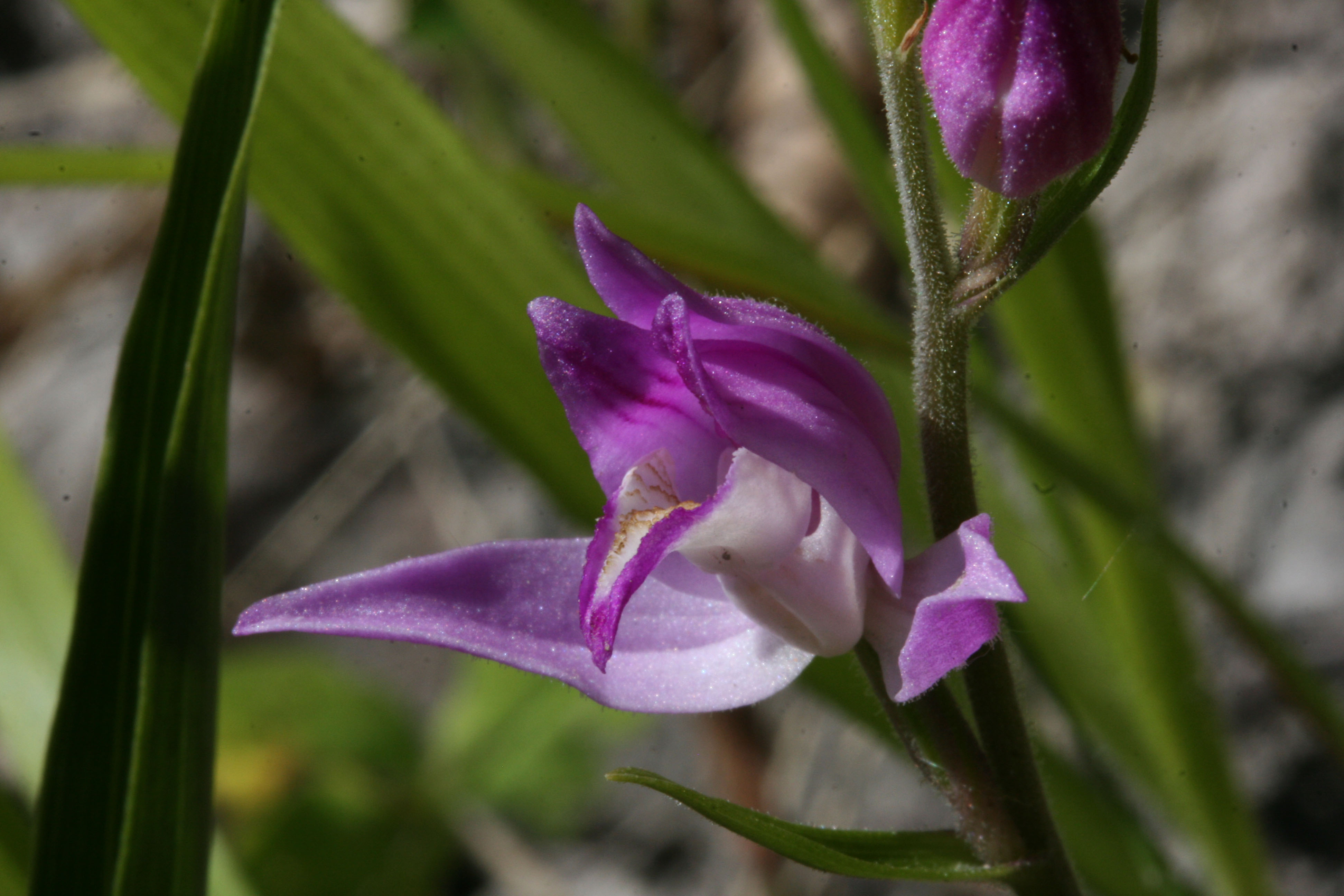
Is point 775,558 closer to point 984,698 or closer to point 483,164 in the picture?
point 984,698

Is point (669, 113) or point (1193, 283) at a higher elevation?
point (669, 113)

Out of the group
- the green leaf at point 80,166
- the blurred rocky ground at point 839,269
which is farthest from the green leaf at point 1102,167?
the blurred rocky ground at point 839,269

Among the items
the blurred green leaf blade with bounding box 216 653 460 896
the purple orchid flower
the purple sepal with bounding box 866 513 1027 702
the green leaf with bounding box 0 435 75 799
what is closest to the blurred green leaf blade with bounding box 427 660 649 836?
the blurred green leaf blade with bounding box 216 653 460 896

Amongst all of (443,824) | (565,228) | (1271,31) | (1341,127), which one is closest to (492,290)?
(565,228)

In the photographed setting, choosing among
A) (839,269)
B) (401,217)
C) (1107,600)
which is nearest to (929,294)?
(401,217)

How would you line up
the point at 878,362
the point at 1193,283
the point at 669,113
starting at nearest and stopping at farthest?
the point at 878,362 → the point at 669,113 → the point at 1193,283
